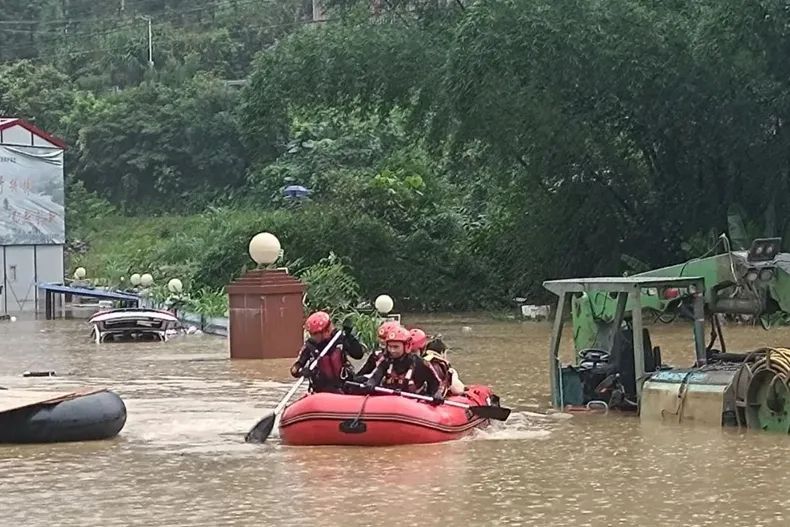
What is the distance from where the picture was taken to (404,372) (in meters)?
16.3

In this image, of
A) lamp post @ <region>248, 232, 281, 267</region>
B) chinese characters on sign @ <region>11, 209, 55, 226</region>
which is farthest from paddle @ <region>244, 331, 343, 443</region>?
chinese characters on sign @ <region>11, 209, 55, 226</region>

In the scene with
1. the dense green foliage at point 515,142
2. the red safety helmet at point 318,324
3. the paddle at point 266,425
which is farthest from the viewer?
the dense green foliage at point 515,142

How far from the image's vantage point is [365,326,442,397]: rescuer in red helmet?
16297 millimetres

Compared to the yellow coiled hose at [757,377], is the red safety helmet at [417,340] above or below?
above

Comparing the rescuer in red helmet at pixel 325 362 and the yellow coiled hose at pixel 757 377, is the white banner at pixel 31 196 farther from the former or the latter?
the yellow coiled hose at pixel 757 377

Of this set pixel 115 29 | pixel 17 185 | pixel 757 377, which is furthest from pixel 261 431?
pixel 115 29

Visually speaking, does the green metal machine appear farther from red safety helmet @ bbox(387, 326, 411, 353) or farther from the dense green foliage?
the dense green foliage

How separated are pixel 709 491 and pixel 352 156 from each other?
42.4m

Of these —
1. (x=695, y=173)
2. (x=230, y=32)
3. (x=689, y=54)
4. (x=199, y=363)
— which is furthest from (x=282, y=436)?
(x=230, y=32)

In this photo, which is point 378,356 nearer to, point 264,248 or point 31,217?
point 264,248

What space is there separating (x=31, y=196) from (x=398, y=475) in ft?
128

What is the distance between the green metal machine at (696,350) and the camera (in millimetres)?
16500

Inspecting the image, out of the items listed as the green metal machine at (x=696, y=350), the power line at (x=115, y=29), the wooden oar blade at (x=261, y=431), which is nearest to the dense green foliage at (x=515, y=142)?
the green metal machine at (x=696, y=350)

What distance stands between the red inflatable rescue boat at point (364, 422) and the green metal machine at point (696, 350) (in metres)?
2.84
